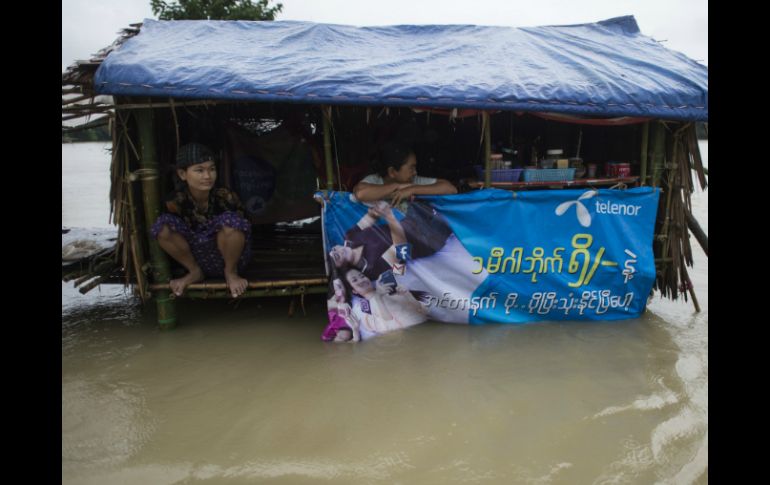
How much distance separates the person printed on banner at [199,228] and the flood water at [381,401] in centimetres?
52

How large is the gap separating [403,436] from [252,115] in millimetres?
4032

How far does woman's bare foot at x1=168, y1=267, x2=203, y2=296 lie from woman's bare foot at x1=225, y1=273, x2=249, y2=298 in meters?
0.24

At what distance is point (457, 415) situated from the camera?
3080 mm

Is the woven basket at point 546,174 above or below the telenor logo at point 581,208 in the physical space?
above

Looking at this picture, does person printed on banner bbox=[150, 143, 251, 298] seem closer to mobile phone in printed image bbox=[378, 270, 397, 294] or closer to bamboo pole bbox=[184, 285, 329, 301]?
bamboo pole bbox=[184, 285, 329, 301]

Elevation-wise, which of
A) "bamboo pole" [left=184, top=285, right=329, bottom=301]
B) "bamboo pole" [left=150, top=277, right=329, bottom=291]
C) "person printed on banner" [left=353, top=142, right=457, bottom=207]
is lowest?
"bamboo pole" [left=184, top=285, right=329, bottom=301]

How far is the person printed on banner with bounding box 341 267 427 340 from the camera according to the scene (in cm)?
408

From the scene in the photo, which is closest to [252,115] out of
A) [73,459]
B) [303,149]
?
[303,149]

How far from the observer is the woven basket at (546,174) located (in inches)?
169

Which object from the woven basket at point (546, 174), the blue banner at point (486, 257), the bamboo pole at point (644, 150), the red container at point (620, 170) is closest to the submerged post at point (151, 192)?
the blue banner at point (486, 257)

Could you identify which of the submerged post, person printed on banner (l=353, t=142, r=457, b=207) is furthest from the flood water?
person printed on banner (l=353, t=142, r=457, b=207)

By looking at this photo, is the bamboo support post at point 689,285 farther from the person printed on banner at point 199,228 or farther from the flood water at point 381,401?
the person printed on banner at point 199,228

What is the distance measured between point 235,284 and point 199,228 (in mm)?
530
